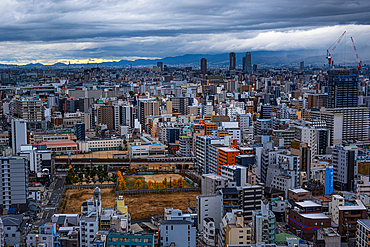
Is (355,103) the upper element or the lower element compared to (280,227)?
upper

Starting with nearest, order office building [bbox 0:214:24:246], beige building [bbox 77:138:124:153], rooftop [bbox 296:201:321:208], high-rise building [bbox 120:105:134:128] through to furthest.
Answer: office building [bbox 0:214:24:246] → rooftop [bbox 296:201:321:208] → beige building [bbox 77:138:124:153] → high-rise building [bbox 120:105:134:128]

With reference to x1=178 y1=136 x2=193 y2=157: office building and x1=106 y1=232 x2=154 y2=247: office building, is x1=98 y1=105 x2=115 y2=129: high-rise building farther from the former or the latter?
x1=106 y1=232 x2=154 y2=247: office building

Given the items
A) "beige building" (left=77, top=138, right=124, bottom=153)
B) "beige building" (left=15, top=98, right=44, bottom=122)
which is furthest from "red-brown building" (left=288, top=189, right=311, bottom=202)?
"beige building" (left=15, top=98, right=44, bottom=122)

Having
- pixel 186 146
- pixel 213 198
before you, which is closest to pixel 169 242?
pixel 213 198

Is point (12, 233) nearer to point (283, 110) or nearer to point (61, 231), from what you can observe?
point (61, 231)

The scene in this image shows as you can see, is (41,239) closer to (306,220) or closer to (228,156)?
(306,220)

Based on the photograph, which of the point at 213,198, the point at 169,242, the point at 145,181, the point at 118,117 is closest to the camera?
the point at 169,242
